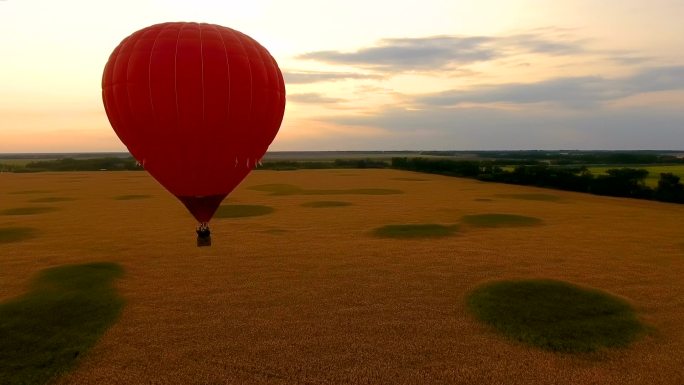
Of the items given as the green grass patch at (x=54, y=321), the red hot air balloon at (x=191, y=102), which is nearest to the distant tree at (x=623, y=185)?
the red hot air balloon at (x=191, y=102)

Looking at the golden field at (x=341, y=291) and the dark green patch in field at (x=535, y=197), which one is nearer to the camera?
the golden field at (x=341, y=291)

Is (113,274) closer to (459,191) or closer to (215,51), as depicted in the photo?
(215,51)

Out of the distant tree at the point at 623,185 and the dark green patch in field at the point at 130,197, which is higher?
the distant tree at the point at 623,185

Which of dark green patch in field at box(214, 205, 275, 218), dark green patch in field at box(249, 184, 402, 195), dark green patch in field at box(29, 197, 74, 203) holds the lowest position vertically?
dark green patch in field at box(214, 205, 275, 218)

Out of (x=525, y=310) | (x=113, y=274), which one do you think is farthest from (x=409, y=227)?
(x=113, y=274)

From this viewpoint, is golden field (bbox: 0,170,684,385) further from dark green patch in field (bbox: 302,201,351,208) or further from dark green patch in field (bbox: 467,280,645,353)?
dark green patch in field (bbox: 302,201,351,208)

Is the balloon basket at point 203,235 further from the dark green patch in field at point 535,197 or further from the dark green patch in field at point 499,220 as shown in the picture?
the dark green patch in field at point 535,197

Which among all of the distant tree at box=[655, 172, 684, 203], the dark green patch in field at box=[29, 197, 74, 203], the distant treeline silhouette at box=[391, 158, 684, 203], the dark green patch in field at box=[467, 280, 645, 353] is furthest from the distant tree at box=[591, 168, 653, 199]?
the dark green patch in field at box=[29, 197, 74, 203]
